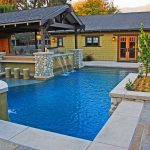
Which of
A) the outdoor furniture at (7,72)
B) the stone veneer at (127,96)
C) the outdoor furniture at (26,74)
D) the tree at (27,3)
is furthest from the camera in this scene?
the tree at (27,3)

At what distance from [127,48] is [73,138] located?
629 inches

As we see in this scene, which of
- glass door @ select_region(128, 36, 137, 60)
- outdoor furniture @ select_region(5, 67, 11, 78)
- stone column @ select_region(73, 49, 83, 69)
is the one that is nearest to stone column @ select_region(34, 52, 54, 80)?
outdoor furniture @ select_region(5, 67, 11, 78)

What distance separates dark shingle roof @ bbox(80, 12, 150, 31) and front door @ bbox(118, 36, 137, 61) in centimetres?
104

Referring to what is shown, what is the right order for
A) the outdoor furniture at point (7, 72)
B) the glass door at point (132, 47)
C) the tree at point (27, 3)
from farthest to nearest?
the tree at point (27, 3)
the glass door at point (132, 47)
the outdoor furniture at point (7, 72)

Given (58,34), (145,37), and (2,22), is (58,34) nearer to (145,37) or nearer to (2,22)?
(2,22)

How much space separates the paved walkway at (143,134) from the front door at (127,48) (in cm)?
1431

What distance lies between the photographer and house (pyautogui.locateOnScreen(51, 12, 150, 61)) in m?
18.3

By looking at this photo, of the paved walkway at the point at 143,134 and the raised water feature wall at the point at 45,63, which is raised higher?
the raised water feature wall at the point at 45,63

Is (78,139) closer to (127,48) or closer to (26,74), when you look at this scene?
(26,74)

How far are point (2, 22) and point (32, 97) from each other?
248 inches

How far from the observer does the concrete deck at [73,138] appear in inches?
134

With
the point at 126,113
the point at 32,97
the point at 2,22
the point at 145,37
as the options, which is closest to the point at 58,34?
the point at 2,22

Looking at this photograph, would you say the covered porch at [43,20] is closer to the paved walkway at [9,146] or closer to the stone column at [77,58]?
the stone column at [77,58]

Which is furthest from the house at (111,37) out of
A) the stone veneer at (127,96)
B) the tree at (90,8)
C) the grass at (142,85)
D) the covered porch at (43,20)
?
the tree at (90,8)
